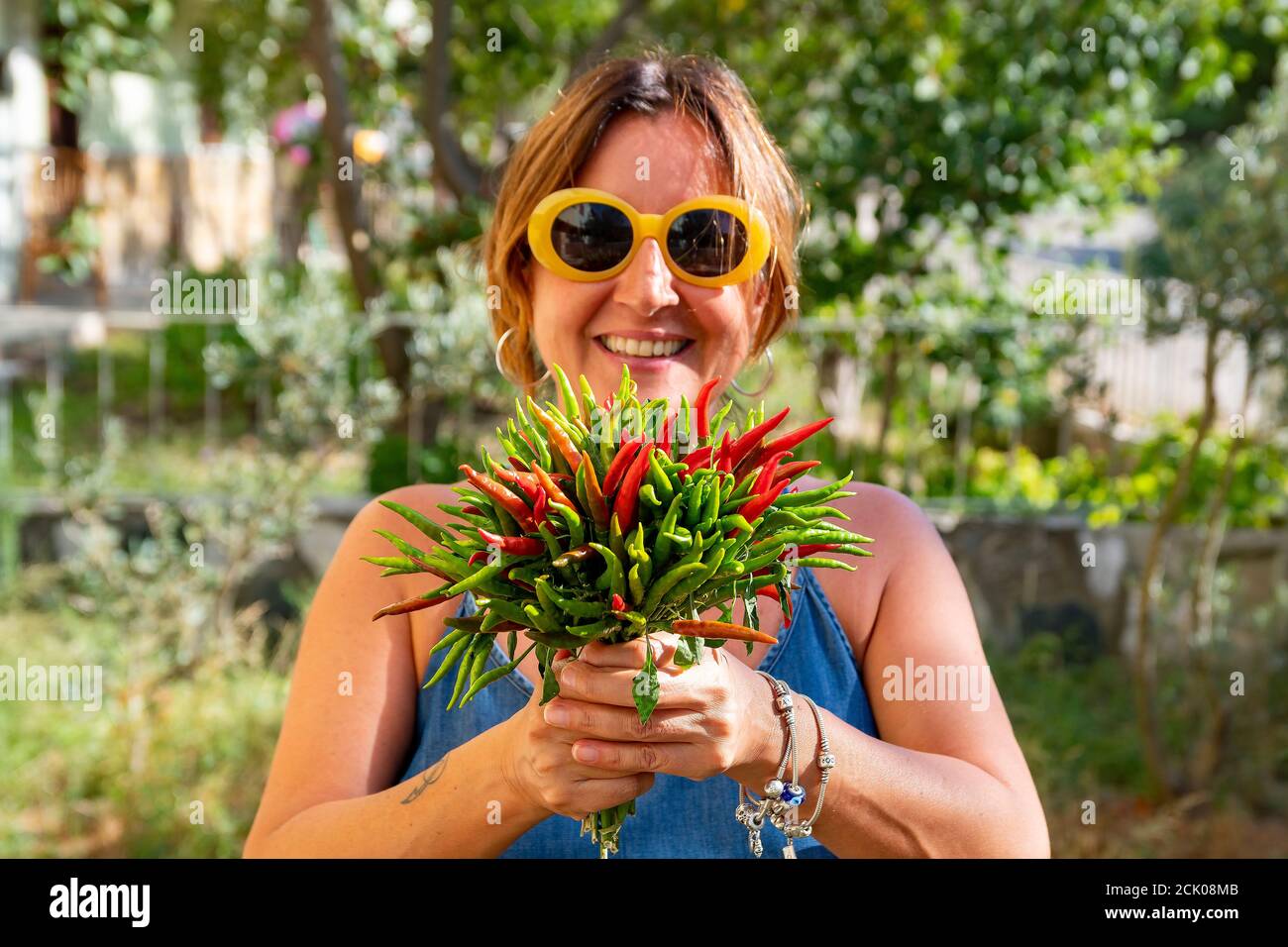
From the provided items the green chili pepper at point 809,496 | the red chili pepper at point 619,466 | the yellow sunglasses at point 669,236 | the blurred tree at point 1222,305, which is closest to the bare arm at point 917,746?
the green chili pepper at point 809,496

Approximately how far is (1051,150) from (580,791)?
226 inches

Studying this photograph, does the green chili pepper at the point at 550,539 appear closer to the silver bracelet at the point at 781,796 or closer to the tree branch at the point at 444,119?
the silver bracelet at the point at 781,796

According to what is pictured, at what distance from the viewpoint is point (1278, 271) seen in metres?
5.35

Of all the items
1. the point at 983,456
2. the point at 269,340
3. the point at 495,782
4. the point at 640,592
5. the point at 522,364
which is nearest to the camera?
the point at 640,592

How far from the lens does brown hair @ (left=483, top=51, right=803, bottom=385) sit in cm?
201

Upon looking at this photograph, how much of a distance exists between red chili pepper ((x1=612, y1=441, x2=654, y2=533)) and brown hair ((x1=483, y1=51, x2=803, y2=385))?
80 centimetres

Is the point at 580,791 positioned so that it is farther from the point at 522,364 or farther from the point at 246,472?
the point at 246,472

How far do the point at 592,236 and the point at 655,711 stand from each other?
2.68 feet

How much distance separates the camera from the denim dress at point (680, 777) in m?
1.91

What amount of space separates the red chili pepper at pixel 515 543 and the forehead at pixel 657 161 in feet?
2.57

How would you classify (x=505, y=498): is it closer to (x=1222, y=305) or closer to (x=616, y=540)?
(x=616, y=540)

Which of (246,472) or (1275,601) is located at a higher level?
(246,472)

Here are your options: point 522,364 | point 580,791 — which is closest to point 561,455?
point 580,791

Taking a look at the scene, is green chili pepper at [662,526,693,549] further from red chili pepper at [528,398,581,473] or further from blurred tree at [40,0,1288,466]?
blurred tree at [40,0,1288,466]
